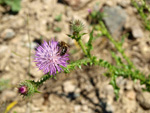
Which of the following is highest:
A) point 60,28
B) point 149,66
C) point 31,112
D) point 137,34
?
point 60,28

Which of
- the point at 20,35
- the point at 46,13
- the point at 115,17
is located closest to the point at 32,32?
the point at 20,35

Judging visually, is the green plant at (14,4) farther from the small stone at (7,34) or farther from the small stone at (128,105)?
the small stone at (128,105)

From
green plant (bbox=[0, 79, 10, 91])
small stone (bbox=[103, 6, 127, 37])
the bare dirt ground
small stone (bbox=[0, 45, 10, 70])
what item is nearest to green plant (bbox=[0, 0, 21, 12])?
the bare dirt ground

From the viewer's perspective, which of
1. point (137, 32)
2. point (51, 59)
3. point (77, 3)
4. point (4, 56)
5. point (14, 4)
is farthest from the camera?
point (77, 3)

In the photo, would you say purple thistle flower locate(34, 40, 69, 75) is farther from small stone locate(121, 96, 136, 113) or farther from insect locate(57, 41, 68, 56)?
small stone locate(121, 96, 136, 113)

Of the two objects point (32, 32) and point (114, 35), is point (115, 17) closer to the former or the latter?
point (114, 35)

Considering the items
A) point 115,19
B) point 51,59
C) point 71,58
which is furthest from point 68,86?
point 115,19

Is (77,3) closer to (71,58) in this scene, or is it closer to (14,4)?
(14,4)
